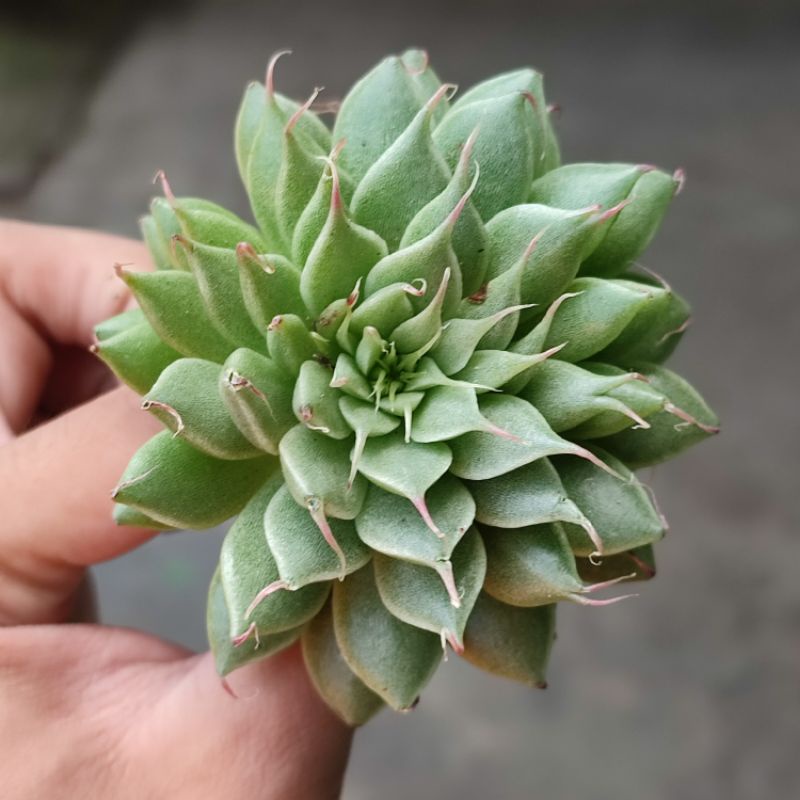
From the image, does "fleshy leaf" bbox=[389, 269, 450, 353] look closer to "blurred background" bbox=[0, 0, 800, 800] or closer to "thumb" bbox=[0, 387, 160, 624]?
"thumb" bbox=[0, 387, 160, 624]

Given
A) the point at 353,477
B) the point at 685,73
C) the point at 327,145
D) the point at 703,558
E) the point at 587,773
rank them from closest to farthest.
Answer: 1. the point at 353,477
2. the point at 327,145
3. the point at 587,773
4. the point at 703,558
5. the point at 685,73

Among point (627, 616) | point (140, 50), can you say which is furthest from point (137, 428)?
point (140, 50)

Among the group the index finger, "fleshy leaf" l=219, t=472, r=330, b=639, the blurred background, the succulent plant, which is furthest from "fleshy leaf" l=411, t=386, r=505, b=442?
the blurred background

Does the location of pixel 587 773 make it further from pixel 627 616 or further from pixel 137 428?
pixel 137 428

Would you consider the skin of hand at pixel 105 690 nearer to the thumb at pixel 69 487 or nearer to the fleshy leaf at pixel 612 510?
the thumb at pixel 69 487

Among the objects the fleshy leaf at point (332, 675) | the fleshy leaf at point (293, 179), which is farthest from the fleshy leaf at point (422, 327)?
the fleshy leaf at point (332, 675)

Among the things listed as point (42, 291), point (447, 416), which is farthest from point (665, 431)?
point (42, 291)

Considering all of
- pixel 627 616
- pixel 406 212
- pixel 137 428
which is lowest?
pixel 627 616
